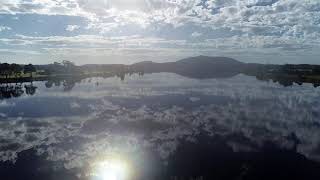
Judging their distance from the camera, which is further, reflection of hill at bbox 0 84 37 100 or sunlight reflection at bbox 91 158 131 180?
reflection of hill at bbox 0 84 37 100

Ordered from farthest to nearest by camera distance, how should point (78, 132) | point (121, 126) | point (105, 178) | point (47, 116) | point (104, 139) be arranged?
point (47, 116) → point (121, 126) → point (78, 132) → point (104, 139) → point (105, 178)

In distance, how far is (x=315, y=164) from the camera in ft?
115

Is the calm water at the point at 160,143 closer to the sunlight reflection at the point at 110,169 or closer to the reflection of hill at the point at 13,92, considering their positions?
the sunlight reflection at the point at 110,169

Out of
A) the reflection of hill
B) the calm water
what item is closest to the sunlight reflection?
the calm water

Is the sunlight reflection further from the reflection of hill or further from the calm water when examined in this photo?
the reflection of hill

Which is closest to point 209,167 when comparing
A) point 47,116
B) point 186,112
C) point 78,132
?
point 78,132

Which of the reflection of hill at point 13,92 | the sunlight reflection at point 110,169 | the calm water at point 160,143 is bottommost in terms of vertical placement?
the sunlight reflection at point 110,169

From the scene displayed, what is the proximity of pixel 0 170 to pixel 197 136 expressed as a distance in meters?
23.0

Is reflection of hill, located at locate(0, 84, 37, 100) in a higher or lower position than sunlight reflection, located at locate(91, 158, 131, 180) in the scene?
higher

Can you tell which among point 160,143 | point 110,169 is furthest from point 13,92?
point 110,169

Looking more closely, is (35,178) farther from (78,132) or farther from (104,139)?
(78,132)

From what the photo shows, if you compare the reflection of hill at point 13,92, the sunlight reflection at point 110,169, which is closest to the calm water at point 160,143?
the sunlight reflection at point 110,169

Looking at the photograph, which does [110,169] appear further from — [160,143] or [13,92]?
[13,92]

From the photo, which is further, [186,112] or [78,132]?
[186,112]
